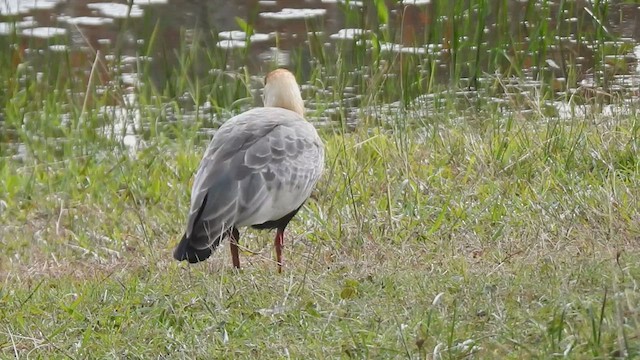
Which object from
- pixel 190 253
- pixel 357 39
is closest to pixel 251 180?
pixel 190 253

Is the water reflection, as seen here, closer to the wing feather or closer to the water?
the water

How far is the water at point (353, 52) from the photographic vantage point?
785 centimetres

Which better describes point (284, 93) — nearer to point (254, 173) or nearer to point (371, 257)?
point (254, 173)

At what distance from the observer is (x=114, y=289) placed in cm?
489

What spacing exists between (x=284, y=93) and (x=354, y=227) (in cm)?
99

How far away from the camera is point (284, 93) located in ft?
20.3

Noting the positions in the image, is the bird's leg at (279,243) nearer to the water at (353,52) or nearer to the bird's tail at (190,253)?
the bird's tail at (190,253)

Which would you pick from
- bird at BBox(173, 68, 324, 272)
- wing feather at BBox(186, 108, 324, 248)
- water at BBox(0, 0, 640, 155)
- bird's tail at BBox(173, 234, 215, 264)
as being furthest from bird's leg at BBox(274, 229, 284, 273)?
water at BBox(0, 0, 640, 155)

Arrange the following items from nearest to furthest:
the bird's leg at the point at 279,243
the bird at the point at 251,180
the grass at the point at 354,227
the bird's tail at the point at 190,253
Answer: the grass at the point at 354,227 → the bird's tail at the point at 190,253 → the bird at the point at 251,180 → the bird's leg at the point at 279,243

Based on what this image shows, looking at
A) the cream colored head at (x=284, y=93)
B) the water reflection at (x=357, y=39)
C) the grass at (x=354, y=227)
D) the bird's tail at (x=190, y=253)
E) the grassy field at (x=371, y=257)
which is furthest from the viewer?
the water reflection at (x=357, y=39)

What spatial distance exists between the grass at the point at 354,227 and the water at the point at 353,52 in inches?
2.0

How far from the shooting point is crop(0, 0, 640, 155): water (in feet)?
25.7

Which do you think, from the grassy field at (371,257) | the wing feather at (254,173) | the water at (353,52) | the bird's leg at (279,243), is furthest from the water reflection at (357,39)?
the bird's leg at (279,243)

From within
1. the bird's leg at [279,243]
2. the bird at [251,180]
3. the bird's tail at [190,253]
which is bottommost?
the bird's leg at [279,243]
